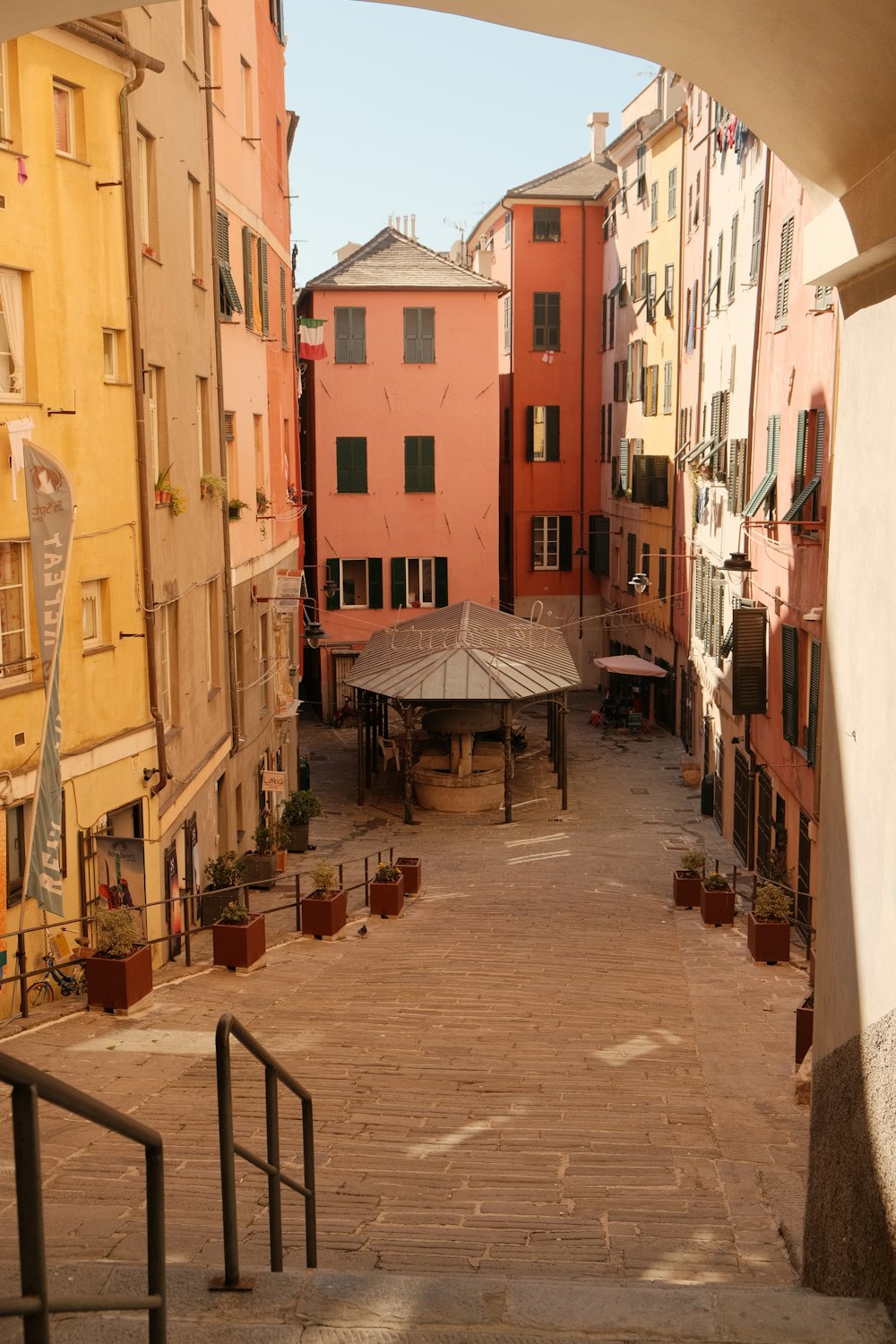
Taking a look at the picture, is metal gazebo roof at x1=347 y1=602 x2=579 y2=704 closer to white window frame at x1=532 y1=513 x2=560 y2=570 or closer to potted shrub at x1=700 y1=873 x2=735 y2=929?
potted shrub at x1=700 y1=873 x2=735 y2=929

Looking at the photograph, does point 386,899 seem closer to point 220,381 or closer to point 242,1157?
point 220,381

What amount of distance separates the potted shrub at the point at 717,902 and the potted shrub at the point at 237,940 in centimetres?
661

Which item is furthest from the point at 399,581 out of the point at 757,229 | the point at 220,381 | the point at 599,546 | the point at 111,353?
the point at 111,353

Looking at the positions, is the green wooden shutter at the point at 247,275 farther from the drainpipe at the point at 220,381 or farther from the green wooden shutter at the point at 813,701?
the green wooden shutter at the point at 813,701

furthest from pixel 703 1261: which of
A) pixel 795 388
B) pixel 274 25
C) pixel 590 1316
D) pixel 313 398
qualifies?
pixel 313 398

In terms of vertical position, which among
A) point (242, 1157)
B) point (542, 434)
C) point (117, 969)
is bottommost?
point (117, 969)

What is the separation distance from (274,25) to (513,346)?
17.7 m

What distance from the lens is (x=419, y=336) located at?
39.8m

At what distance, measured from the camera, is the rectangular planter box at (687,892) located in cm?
1958

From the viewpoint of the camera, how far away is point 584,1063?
440 inches

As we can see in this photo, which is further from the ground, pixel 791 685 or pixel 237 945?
pixel 791 685

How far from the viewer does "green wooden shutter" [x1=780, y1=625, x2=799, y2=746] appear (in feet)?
63.2

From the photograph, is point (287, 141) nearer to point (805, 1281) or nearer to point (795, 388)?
point (795, 388)

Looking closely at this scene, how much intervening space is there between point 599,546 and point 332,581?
9.66m
